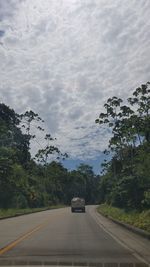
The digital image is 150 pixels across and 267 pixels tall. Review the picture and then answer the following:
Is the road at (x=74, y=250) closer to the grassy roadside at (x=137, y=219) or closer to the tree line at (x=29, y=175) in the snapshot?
the grassy roadside at (x=137, y=219)

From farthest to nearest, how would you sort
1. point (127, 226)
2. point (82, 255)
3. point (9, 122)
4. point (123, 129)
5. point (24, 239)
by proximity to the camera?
point (9, 122)
point (123, 129)
point (127, 226)
point (24, 239)
point (82, 255)

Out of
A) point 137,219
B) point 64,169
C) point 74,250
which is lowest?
point 74,250

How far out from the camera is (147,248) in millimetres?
18734

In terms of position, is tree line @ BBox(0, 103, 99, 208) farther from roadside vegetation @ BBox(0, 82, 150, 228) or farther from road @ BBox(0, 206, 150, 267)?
road @ BBox(0, 206, 150, 267)

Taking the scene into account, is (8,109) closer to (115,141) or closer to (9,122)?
(9,122)

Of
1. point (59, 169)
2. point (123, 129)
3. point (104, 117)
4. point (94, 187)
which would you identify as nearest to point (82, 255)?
point (123, 129)

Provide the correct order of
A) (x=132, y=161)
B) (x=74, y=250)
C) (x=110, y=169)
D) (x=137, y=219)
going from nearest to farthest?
(x=74, y=250)
(x=137, y=219)
(x=132, y=161)
(x=110, y=169)

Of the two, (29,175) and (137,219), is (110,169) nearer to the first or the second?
(29,175)

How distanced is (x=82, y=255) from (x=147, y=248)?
298 cm

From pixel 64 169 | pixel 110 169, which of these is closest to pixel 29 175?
pixel 110 169

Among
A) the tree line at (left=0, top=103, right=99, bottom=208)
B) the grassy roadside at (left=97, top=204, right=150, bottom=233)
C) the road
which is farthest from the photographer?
the tree line at (left=0, top=103, right=99, bottom=208)

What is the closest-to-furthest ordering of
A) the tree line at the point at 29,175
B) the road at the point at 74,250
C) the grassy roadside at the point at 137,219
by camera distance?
the road at the point at 74,250 < the grassy roadside at the point at 137,219 < the tree line at the point at 29,175

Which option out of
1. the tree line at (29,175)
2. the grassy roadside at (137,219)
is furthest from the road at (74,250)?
the tree line at (29,175)

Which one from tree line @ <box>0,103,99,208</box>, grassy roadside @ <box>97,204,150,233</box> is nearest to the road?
grassy roadside @ <box>97,204,150,233</box>
